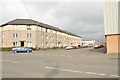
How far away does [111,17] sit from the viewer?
642 inches

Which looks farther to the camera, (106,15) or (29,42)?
(29,42)

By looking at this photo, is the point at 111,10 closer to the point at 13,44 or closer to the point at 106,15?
the point at 106,15

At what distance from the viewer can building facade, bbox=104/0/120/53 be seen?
624 inches

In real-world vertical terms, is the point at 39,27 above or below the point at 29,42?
above

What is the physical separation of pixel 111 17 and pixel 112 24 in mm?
1155

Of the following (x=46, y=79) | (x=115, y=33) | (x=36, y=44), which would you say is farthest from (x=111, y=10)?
(x=36, y=44)

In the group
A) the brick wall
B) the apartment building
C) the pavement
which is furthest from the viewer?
the apartment building

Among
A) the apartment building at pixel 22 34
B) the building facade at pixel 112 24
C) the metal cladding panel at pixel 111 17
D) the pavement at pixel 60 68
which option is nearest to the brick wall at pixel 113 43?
the building facade at pixel 112 24

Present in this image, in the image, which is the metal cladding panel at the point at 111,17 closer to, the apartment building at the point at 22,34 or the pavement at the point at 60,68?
the pavement at the point at 60,68

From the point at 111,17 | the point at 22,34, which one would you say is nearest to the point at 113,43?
the point at 111,17

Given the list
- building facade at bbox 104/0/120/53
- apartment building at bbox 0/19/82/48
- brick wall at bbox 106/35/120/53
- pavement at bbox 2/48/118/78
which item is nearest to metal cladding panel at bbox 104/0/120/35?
building facade at bbox 104/0/120/53

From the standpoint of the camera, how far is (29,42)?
1511 inches

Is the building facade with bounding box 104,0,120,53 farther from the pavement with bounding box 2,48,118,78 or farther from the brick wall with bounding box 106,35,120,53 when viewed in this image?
the pavement with bounding box 2,48,118,78

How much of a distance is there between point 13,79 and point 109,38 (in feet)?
50.3
